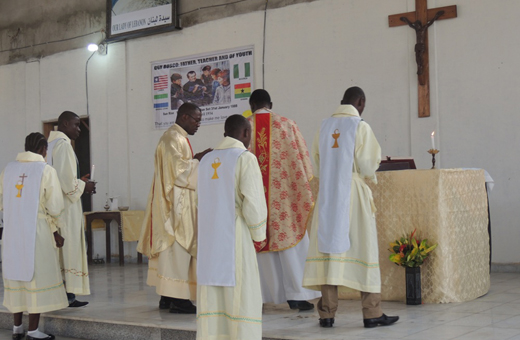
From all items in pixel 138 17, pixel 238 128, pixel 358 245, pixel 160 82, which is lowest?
pixel 358 245

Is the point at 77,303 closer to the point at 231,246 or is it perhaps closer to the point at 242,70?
the point at 231,246

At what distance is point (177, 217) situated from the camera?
205 inches

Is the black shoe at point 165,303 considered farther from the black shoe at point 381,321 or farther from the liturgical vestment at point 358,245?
the black shoe at point 381,321

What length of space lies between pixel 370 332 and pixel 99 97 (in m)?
7.15

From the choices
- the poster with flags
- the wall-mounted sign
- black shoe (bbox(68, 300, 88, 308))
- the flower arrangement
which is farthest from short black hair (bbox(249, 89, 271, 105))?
the wall-mounted sign

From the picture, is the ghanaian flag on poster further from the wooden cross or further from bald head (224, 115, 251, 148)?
bald head (224, 115, 251, 148)

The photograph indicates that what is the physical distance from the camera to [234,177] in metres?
3.73

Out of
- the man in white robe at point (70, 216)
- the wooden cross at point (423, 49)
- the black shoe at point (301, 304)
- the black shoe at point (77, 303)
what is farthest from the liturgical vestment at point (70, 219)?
the wooden cross at point (423, 49)

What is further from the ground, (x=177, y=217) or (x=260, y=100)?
(x=260, y=100)

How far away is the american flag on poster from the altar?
4980 mm

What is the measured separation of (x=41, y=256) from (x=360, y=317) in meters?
2.35

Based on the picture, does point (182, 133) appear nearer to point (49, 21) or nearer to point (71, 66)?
point (71, 66)

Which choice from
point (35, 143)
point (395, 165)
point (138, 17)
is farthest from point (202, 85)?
point (35, 143)

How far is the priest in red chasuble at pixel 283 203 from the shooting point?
5.06 m
